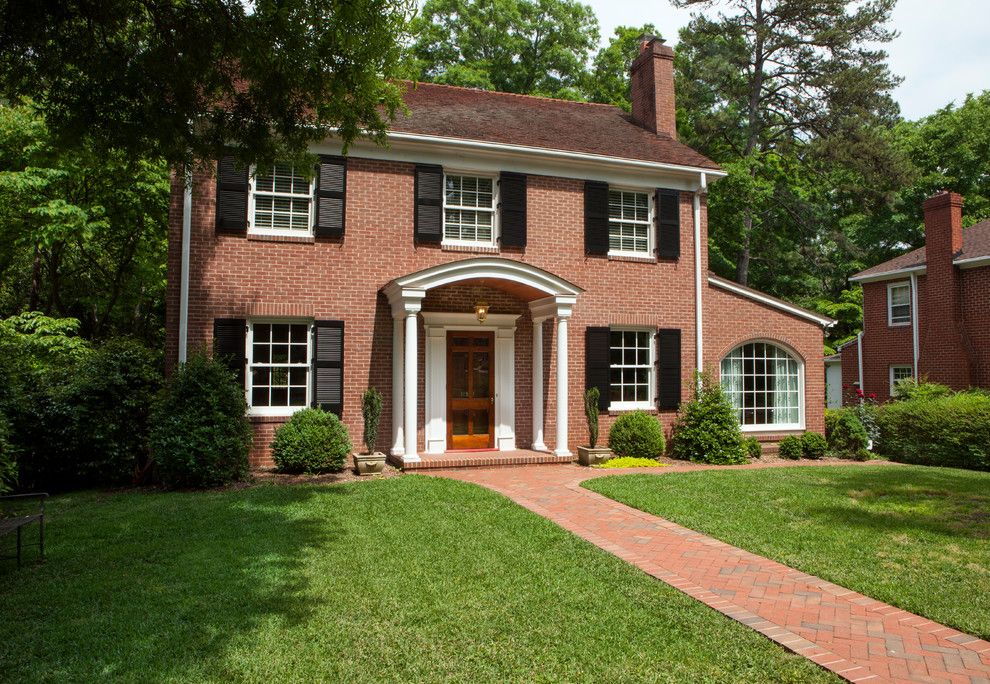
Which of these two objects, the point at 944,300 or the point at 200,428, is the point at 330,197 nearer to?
the point at 200,428

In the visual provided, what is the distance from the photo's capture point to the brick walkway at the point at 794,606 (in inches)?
167

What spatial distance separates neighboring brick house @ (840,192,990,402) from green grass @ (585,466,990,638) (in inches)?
357

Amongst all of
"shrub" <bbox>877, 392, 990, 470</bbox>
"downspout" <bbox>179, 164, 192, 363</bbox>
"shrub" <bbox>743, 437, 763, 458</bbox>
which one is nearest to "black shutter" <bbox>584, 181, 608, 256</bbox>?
"shrub" <bbox>743, 437, 763, 458</bbox>

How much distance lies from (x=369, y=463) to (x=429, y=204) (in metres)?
5.02

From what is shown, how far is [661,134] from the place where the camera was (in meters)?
16.6

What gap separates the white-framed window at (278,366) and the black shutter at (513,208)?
13.9ft

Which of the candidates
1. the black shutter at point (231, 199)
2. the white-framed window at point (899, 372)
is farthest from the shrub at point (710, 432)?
the white-framed window at point (899, 372)

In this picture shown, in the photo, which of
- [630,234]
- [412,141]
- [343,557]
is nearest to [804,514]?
[343,557]

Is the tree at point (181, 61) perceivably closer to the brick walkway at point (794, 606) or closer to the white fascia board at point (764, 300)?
the brick walkway at point (794, 606)

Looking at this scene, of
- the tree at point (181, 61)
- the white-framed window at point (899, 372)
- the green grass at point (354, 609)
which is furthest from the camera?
the white-framed window at point (899, 372)

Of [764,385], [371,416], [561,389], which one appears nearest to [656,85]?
[764,385]

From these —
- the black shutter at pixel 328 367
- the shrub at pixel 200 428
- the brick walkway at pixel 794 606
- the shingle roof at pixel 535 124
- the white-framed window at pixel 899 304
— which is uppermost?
the shingle roof at pixel 535 124

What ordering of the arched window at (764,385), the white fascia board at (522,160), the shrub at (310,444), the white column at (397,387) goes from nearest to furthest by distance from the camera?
the shrub at (310,444) < the white column at (397,387) < the white fascia board at (522,160) < the arched window at (764,385)

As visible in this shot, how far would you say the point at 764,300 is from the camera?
1547 centimetres
